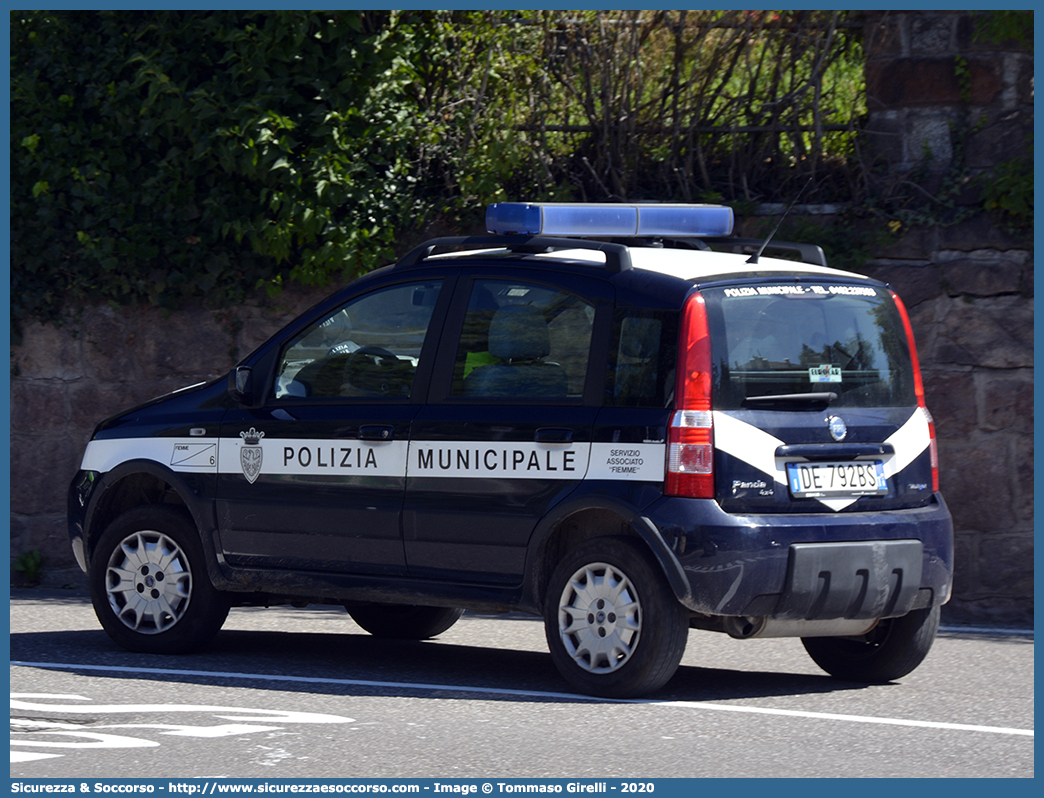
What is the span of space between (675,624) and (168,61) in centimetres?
657

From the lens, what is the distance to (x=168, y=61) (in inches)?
436

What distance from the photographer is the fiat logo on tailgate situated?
21.4 feet

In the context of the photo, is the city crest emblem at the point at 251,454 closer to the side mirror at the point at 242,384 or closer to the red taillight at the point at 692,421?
the side mirror at the point at 242,384

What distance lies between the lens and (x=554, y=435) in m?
6.61

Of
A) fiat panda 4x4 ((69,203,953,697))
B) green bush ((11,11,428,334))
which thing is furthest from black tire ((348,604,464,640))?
green bush ((11,11,428,334))

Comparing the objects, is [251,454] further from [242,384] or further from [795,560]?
[795,560]

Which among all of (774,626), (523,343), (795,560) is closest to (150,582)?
(523,343)

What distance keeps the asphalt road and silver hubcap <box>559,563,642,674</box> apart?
200 millimetres

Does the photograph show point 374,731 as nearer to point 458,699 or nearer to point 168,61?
point 458,699

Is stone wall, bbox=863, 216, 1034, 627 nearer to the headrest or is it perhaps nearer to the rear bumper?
the rear bumper

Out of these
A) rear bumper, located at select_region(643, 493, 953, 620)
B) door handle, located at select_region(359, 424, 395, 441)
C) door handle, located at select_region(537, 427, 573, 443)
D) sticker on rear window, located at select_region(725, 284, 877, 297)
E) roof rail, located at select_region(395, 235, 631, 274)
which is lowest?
rear bumper, located at select_region(643, 493, 953, 620)

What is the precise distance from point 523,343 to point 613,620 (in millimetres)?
1276

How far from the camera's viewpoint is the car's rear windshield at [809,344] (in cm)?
641
